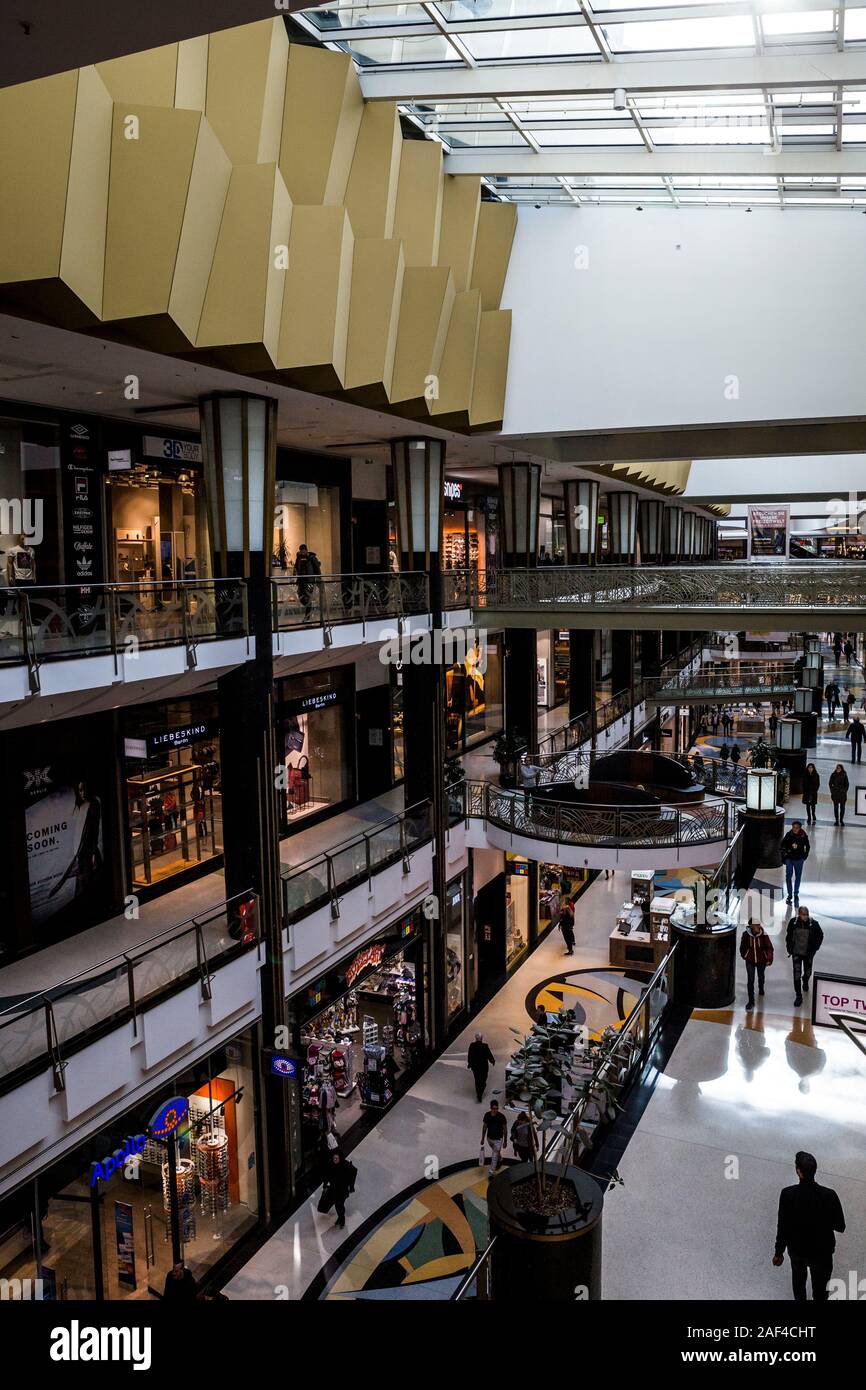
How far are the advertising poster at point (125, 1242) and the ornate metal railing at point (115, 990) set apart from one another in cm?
261

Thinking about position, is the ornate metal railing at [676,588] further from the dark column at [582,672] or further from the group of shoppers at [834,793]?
the group of shoppers at [834,793]

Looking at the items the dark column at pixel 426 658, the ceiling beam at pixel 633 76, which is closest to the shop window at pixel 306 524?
the dark column at pixel 426 658

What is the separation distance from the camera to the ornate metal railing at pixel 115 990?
868cm

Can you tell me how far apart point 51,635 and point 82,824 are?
4.95m

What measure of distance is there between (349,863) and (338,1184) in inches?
179

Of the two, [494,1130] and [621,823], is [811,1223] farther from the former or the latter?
[621,823]

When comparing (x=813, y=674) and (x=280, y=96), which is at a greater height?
(x=280, y=96)

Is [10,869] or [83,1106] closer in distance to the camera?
[83,1106]

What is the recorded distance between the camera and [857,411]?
15.9m

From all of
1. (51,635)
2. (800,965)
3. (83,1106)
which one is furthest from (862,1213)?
(51,635)

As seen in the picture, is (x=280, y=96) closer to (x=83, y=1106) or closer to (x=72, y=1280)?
(x=83, y=1106)

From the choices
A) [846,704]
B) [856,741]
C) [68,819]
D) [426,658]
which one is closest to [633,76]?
[426,658]

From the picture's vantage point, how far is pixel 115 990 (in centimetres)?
995

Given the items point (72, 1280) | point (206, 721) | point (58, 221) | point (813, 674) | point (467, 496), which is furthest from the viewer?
point (813, 674)
